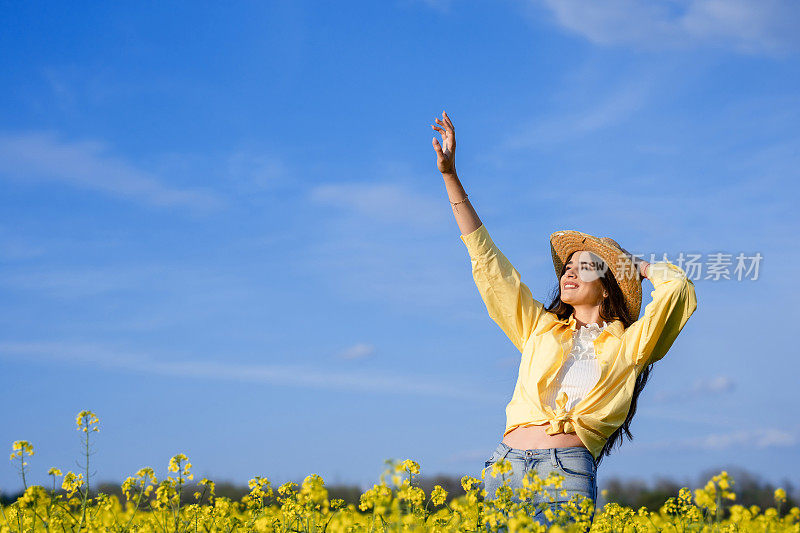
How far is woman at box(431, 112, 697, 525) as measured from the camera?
12.9 feet

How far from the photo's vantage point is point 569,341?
4.34m

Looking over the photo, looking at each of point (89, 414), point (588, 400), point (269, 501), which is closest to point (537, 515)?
point (588, 400)

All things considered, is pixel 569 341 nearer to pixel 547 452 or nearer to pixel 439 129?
pixel 547 452

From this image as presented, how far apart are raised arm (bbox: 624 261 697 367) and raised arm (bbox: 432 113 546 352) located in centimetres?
65

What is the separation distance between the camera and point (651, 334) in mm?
4156

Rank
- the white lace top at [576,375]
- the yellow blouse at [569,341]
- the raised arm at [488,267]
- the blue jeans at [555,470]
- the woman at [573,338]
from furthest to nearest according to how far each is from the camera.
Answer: the raised arm at [488,267], the white lace top at [576,375], the yellow blouse at [569,341], the woman at [573,338], the blue jeans at [555,470]

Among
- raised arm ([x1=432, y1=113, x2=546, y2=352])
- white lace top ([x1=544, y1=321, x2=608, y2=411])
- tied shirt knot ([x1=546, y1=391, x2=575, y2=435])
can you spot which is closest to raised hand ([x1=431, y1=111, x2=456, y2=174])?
raised arm ([x1=432, y1=113, x2=546, y2=352])

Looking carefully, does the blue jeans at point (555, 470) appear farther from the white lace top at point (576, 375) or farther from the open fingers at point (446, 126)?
the open fingers at point (446, 126)

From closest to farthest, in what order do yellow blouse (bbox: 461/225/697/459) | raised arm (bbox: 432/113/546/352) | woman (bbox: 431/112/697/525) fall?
woman (bbox: 431/112/697/525) < yellow blouse (bbox: 461/225/697/459) < raised arm (bbox: 432/113/546/352)

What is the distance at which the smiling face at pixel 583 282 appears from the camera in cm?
459

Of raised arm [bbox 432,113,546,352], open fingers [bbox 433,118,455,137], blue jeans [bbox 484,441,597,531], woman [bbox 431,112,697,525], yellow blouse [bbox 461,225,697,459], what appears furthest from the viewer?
open fingers [bbox 433,118,455,137]

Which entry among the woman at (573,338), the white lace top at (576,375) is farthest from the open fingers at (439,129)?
the white lace top at (576,375)

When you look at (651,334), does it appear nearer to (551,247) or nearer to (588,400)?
(588,400)

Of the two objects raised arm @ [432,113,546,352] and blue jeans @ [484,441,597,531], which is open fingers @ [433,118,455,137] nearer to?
raised arm @ [432,113,546,352]
